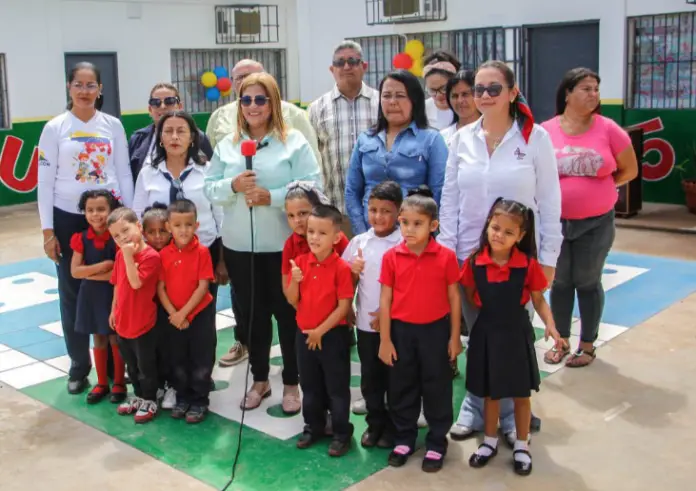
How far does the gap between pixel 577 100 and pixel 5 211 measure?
25.4ft

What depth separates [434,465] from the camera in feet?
10.0

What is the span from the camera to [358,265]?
3.17 metres

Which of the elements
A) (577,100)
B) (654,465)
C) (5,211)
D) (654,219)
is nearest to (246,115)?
(577,100)

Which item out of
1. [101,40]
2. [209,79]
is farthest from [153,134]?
[209,79]

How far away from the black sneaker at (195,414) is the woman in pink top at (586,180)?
182 cm

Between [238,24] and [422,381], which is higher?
[238,24]

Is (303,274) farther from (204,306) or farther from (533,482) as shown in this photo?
(533,482)

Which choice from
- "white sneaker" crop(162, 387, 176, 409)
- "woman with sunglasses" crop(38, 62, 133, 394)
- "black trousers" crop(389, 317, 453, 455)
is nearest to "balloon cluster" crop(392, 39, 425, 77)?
"woman with sunglasses" crop(38, 62, 133, 394)

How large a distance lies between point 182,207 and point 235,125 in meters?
0.87

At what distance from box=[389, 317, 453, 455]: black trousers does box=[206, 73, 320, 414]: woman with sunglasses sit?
2.16 feet

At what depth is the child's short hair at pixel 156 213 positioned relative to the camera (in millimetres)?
3598

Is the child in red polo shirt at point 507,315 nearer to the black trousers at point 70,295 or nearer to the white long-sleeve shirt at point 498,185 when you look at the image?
the white long-sleeve shirt at point 498,185

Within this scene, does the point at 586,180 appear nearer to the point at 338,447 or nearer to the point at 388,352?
the point at 388,352

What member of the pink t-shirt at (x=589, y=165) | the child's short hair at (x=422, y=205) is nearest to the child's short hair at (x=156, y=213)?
the child's short hair at (x=422, y=205)
